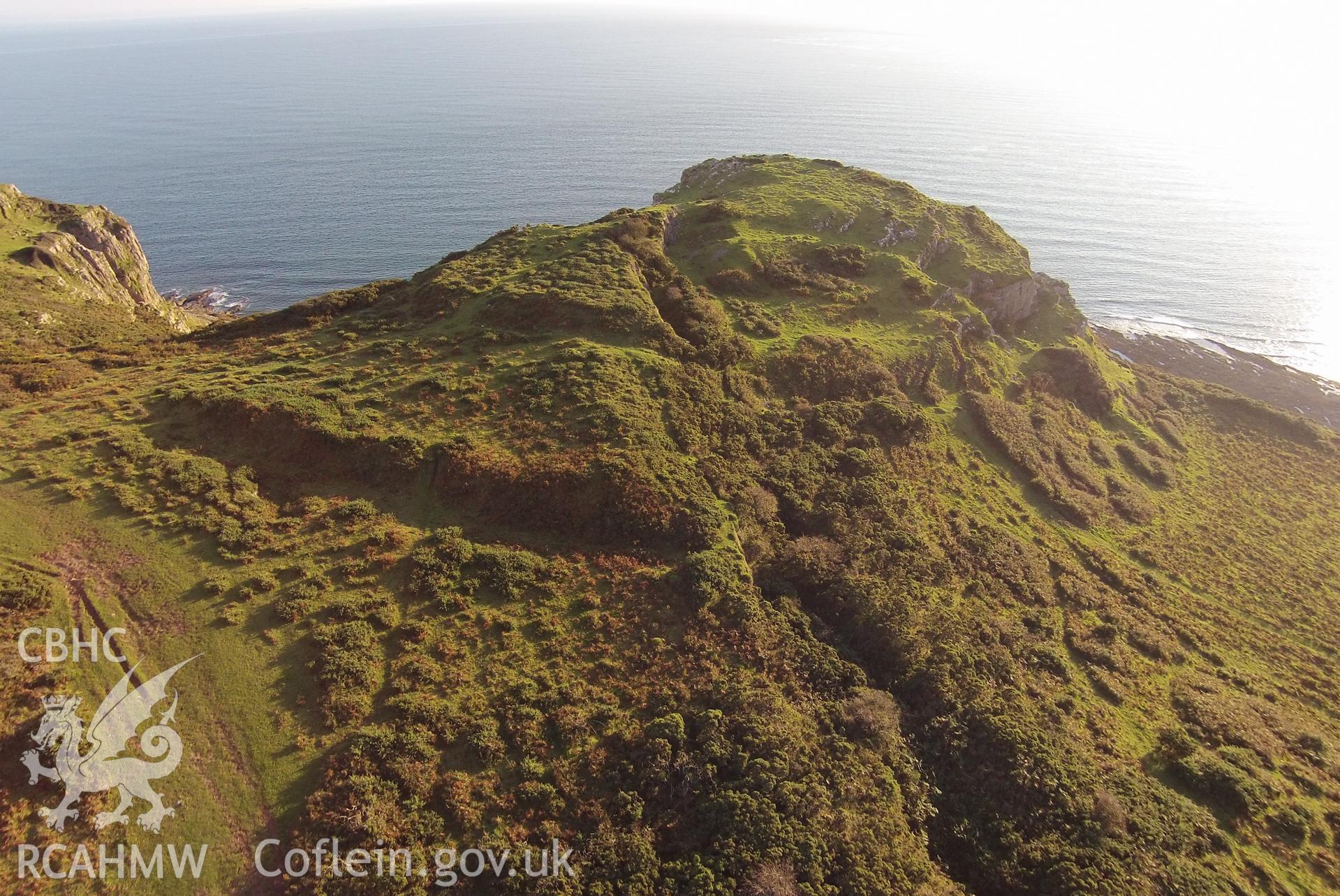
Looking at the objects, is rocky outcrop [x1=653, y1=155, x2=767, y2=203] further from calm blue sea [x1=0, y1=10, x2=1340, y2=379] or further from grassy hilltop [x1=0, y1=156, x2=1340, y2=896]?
calm blue sea [x1=0, y1=10, x2=1340, y2=379]

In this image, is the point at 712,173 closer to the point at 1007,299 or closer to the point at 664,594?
the point at 1007,299

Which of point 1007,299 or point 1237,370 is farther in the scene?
point 1237,370

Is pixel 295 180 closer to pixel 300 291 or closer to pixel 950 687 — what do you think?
pixel 300 291

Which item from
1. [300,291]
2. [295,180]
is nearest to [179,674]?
[300,291]

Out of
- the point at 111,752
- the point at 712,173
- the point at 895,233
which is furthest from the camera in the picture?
the point at 712,173

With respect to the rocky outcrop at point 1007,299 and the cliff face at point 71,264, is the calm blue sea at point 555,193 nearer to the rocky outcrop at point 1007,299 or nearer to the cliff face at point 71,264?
the cliff face at point 71,264

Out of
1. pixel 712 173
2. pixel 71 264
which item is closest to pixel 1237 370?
pixel 712 173
